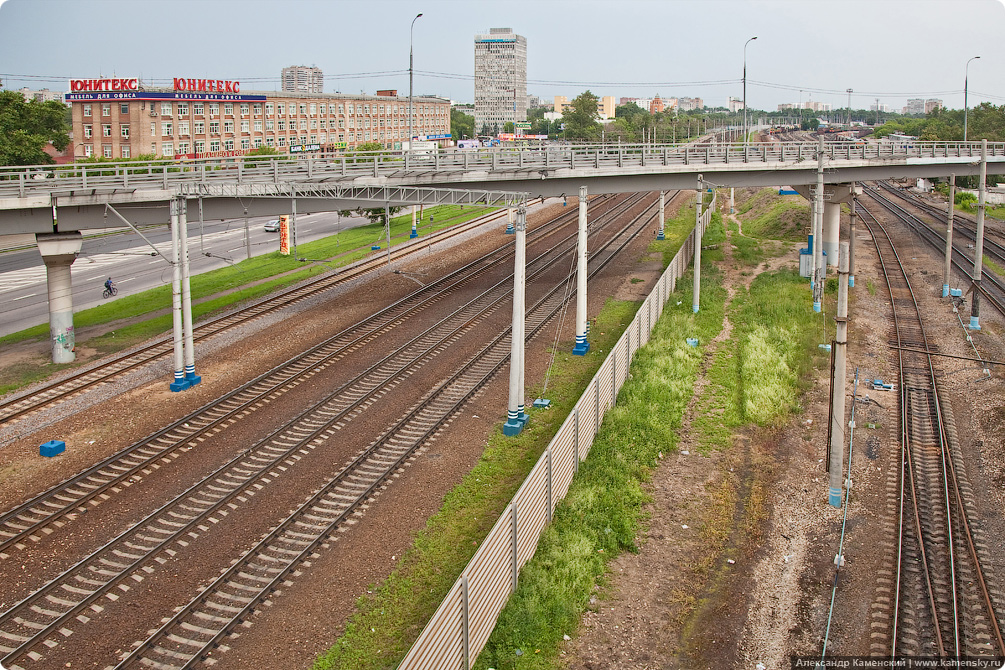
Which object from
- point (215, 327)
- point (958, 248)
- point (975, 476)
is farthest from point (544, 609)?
point (958, 248)

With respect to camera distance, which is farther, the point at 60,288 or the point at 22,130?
the point at 22,130

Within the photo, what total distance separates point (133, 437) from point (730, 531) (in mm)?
12882

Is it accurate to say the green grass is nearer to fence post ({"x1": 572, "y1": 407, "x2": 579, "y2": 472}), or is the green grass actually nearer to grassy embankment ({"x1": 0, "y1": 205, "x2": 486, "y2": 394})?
fence post ({"x1": 572, "y1": 407, "x2": 579, "y2": 472})

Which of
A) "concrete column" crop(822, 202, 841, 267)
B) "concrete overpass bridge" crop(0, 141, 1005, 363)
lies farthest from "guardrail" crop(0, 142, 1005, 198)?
"concrete column" crop(822, 202, 841, 267)

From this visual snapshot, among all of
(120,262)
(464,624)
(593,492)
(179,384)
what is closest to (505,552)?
(464,624)

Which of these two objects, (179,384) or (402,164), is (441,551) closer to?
(179,384)

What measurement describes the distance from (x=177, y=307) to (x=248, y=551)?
36.1 ft

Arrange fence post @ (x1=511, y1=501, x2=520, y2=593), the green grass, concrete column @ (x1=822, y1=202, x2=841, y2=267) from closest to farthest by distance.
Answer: the green grass, fence post @ (x1=511, y1=501, x2=520, y2=593), concrete column @ (x1=822, y1=202, x2=841, y2=267)

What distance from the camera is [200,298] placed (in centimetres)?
3494

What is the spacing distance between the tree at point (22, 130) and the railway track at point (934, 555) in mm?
59256

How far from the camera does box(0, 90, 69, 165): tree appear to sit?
6019 centimetres

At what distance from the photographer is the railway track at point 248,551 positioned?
12297 millimetres

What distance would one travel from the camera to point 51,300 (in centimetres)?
2667

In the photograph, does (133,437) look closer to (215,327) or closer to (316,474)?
(316,474)
